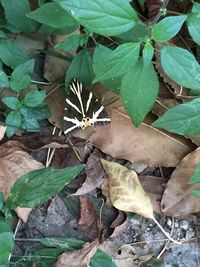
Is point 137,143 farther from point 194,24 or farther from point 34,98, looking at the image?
point 194,24

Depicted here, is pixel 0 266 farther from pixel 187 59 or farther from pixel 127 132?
pixel 187 59

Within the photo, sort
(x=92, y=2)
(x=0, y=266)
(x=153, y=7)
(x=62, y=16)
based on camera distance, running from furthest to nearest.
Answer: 1. (x=153, y=7)
2. (x=62, y=16)
3. (x=0, y=266)
4. (x=92, y=2)

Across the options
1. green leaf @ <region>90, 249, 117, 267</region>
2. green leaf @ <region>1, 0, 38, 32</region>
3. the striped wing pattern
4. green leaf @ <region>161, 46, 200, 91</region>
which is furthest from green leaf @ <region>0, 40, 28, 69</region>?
green leaf @ <region>90, 249, 117, 267</region>

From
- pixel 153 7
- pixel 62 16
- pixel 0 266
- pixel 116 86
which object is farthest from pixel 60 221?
pixel 153 7

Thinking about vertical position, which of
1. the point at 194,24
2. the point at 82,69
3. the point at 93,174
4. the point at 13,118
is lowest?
the point at 93,174

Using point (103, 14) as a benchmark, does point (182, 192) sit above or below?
below

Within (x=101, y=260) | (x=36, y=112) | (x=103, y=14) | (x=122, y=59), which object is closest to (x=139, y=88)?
(x=122, y=59)

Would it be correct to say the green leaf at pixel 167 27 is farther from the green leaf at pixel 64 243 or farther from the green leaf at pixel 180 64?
the green leaf at pixel 64 243

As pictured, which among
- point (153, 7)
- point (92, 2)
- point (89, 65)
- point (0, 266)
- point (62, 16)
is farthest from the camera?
point (153, 7)
